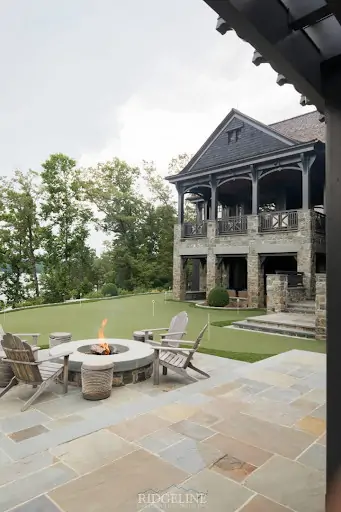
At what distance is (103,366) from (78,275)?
21437 mm

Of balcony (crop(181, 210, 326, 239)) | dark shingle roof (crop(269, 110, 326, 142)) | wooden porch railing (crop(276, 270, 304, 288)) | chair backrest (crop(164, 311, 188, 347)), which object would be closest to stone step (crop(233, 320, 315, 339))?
wooden porch railing (crop(276, 270, 304, 288))

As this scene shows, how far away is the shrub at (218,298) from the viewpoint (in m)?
15.1

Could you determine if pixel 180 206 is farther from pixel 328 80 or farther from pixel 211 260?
pixel 328 80

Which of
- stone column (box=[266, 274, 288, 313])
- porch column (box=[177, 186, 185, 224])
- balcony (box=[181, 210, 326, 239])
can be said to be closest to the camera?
stone column (box=[266, 274, 288, 313])

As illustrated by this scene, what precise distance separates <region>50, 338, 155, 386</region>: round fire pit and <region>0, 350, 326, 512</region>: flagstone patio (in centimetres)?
25

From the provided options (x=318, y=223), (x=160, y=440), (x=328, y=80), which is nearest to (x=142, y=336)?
(x=160, y=440)

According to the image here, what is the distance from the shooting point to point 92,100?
56.3 ft

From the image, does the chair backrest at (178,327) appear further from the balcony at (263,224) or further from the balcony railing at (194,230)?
the balcony railing at (194,230)

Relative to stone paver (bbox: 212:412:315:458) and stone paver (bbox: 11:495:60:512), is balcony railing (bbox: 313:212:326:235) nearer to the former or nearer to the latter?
stone paver (bbox: 212:412:315:458)

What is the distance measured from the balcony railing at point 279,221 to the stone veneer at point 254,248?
247 mm

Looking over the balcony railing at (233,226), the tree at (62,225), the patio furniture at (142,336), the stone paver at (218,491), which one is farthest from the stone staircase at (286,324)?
the tree at (62,225)

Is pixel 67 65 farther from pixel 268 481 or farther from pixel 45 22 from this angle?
pixel 268 481

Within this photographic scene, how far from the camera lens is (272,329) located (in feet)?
33.1

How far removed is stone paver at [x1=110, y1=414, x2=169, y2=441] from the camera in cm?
334
